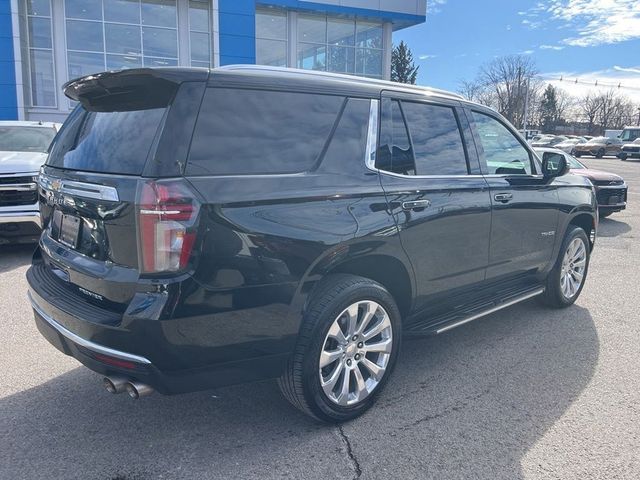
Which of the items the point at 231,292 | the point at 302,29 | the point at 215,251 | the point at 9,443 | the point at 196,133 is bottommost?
the point at 9,443

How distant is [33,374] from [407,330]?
2.65m

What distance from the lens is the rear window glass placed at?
2549mm

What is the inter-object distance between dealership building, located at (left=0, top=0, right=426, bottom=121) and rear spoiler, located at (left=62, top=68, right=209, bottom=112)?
1795 centimetres

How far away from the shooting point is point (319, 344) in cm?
286

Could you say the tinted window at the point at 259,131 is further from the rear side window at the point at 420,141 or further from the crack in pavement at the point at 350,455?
the crack in pavement at the point at 350,455

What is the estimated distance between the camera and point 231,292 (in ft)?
8.32

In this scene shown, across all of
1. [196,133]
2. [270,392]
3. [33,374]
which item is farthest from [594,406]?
[33,374]

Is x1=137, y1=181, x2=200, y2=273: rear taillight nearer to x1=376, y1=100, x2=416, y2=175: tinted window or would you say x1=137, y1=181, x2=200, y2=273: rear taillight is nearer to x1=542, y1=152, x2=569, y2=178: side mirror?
x1=376, y1=100, x2=416, y2=175: tinted window

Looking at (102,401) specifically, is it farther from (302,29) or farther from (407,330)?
(302,29)

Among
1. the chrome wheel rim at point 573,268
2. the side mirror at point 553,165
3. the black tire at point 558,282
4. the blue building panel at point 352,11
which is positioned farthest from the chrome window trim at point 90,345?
the blue building panel at point 352,11

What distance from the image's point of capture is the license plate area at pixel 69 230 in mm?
2832

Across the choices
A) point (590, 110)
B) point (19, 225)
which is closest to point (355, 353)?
point (19, 225)

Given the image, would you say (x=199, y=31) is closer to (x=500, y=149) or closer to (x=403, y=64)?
(x=500, y=149)

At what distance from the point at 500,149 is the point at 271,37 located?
2142 centimetres
